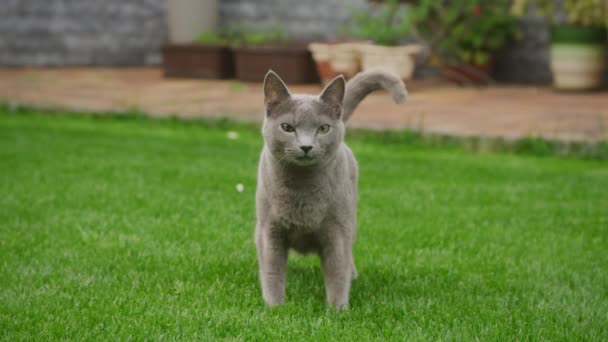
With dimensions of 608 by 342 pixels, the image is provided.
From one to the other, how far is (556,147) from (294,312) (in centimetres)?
370

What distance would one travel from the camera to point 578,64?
822 cm

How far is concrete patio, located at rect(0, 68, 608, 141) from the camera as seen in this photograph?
21.6 ft

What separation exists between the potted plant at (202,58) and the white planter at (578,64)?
3.64m

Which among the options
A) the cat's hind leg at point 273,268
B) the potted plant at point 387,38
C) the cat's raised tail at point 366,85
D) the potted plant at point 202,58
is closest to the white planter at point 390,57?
the potted plant at point 387,38

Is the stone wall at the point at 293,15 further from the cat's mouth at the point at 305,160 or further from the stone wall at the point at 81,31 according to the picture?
the cat's mouth at the point at 305,160

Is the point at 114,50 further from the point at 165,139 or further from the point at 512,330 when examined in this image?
the point at 512,330

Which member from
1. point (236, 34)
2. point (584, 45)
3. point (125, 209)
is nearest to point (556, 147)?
point (584, 45)

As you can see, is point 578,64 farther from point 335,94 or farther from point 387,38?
point 335,94

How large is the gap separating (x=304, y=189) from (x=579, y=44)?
6021 mm

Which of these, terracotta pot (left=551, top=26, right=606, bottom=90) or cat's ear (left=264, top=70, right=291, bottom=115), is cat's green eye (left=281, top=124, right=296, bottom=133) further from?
terracotta pot (left=551, top=26, right=606, bottom=90)

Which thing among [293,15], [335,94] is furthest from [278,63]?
[335,94]

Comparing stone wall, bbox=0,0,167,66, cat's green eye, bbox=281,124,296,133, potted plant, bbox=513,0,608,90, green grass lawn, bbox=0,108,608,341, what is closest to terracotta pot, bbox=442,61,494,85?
potted plant, bbox=513,0,608,90

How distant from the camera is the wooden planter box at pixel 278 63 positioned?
9062 millimetres

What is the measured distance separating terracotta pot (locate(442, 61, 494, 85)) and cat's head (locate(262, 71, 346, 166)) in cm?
629
